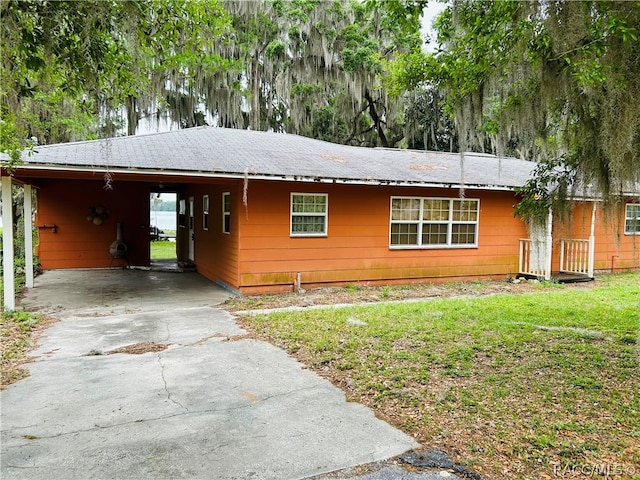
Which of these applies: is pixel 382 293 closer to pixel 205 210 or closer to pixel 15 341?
pixel 205 210

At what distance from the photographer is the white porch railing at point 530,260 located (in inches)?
456

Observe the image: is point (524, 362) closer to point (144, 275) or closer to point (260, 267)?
point (260, 267)

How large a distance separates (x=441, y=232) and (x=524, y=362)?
6.40 metres

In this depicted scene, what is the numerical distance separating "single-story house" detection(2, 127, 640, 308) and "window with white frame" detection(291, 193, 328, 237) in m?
0.02

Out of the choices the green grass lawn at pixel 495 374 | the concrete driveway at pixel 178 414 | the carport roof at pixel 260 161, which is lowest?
the concrete driveway at pixel 178 414

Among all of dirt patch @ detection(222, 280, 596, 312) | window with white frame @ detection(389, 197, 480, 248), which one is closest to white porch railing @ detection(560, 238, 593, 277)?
dirt patch @ detection(222, 280, 596, 312)

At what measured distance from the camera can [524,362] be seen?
15.4ft

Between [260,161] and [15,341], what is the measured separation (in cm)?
525

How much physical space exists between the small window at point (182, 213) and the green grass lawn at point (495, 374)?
7.98 meters

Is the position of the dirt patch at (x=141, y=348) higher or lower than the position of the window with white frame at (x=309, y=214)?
lower

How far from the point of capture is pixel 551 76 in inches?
174

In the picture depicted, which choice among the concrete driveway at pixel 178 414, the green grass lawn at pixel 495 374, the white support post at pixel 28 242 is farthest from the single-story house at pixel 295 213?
the concrete driveway at pixel 178 414

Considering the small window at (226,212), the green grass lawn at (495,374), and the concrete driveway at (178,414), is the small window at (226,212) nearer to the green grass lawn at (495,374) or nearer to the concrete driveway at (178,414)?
the green grass lawn at (495,374)

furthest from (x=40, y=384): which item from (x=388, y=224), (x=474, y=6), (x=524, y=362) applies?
(x=388, y=224)
